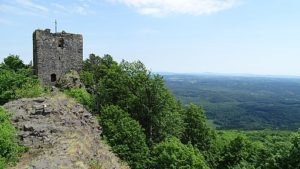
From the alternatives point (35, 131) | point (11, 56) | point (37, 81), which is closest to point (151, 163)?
point (35, 131)

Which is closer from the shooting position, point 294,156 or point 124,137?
point 294,156

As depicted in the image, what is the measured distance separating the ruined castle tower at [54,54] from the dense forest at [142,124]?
148 centimetres

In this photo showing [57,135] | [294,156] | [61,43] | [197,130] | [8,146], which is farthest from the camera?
[197,130]

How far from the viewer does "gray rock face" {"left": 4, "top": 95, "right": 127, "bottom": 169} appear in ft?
74.7

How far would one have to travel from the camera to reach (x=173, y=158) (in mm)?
35469

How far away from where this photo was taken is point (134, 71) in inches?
1762

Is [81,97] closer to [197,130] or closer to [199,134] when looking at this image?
[197,130]

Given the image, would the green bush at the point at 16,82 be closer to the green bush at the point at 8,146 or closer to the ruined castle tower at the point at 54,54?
the ruined castle tower at the point at 54,54

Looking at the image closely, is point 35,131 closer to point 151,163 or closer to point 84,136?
point 84,136

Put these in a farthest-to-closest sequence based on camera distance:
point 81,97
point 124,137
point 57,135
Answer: point 81,97
point 124,137
point 57,135

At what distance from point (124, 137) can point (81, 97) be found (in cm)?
892

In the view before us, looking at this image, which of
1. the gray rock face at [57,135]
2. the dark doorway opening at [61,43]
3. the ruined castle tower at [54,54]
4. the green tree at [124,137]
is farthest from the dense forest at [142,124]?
the dark doorway opening at [61,43]

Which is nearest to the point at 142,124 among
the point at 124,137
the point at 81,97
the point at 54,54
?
the point at 81,97

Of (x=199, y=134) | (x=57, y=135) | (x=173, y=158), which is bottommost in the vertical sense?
(x=199, y=134)
